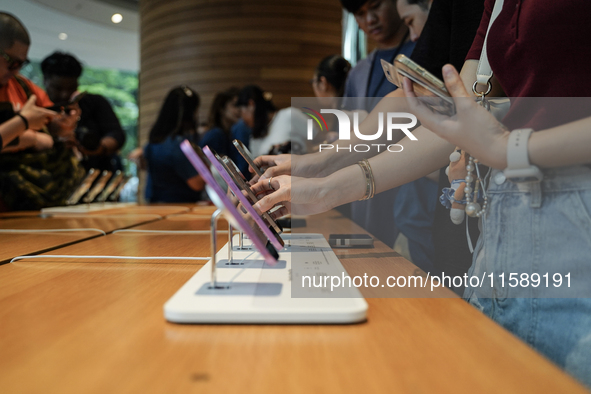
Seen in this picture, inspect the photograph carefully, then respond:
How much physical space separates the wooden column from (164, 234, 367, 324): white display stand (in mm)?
5403

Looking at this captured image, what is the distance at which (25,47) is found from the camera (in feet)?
7.03

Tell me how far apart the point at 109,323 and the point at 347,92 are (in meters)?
2.02

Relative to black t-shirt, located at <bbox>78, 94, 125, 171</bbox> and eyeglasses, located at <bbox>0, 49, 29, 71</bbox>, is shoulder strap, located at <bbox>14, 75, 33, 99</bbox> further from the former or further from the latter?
black t-shirt, located at <bbox>78, 94, 125, 171</bbox>

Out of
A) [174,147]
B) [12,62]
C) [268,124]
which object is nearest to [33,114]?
[12,62]

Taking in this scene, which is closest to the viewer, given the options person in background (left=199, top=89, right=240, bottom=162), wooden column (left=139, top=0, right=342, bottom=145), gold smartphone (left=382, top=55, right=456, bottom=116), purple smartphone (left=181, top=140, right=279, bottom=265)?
purple smartphone (left=181, top=140, right=279, bottom=265)

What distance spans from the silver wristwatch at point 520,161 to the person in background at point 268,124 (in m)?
1.85

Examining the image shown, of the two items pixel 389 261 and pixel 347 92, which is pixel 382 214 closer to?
pixel 389 261

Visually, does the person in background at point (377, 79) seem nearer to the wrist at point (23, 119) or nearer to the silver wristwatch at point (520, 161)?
the silver wristwatch at point (520, 161)

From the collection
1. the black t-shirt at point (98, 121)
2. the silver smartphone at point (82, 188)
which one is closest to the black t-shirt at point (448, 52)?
the silver smartphone at point (82, 188)

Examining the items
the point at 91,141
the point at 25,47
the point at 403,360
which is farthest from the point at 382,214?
the point at 91,141

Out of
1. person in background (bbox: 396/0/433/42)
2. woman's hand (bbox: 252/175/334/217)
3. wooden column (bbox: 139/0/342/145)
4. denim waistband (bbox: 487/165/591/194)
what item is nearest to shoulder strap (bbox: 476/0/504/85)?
denim waistband (bbox: 487/165/591/194)

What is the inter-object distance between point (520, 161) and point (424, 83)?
173mm

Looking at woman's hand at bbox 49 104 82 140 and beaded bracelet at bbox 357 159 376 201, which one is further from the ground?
woman's hand at bbox 49 104 82 140

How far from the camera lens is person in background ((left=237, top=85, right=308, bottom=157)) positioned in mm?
2811
